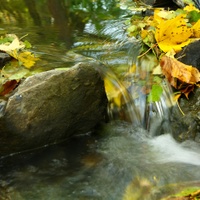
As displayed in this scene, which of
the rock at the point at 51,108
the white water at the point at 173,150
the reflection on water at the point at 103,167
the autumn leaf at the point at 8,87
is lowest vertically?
the white water at the point at 173,150

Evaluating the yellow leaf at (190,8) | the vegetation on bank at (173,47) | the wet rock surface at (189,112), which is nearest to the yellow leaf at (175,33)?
the vegetation on bank at (173,47)

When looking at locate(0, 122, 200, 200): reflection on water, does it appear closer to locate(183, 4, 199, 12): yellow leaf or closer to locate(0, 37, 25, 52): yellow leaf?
locate(0, 37, 25, 52): yellow leaf

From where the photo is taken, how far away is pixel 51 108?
3275 mm

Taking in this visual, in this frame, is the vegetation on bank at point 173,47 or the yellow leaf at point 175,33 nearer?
the vegetation on bank at point 173,47

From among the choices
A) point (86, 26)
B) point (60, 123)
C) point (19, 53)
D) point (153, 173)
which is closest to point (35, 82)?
point (60, 123)

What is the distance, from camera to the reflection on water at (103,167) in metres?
2.85

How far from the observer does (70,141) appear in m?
3.52

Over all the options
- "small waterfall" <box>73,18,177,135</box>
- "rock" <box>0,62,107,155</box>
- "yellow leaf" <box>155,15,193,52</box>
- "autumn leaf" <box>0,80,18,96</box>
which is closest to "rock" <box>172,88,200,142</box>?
"small waterfall" <box>73,18,177,135</box>

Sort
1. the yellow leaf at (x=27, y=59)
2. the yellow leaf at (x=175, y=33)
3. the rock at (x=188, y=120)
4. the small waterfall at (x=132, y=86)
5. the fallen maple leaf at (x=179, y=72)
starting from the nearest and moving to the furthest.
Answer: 1. the rock at (x=188, y=120)
2. the fallen maple leaf at (x=179, y=72)
3. the small waterfall at (x=132, y=86)
4. the yellow leaf at (x=175, y=33)
5. the yellow leaf at (x=27, y=59)

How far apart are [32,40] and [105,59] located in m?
1.21

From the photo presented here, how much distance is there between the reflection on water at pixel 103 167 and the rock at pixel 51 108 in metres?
0.13

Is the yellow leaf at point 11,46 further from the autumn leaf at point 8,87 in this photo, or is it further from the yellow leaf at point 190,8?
the yellow leaf at point 190,8

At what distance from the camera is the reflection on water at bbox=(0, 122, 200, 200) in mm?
2846

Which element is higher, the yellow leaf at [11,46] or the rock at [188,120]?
the yellow leaf at [11,46]
